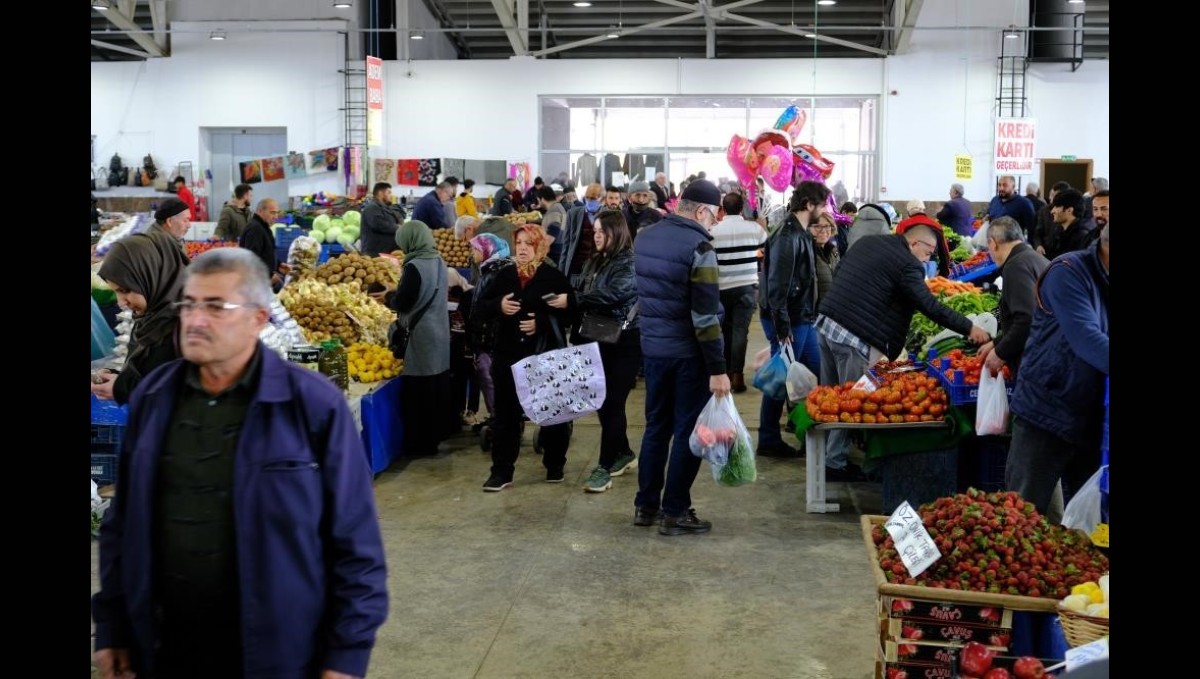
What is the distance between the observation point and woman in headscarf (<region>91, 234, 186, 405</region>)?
405 cm

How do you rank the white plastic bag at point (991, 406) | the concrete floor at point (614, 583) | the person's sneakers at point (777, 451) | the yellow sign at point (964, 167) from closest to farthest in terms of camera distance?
the concrete floor at point (614, 583), the white plastic bag at point (991, 406), the person's sneakers at point (777, 451), the yellow sign at point (964, 167)

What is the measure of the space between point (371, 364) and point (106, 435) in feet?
6.14

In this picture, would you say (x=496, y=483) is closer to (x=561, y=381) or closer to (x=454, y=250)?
(x=561, y=381)

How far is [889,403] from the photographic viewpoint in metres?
5.78

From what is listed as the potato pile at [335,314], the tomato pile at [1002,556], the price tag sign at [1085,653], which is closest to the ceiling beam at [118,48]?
the potato pile at [335,314]

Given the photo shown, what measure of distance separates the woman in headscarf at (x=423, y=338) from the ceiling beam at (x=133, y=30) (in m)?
16.6

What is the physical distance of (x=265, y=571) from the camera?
2.40 meters

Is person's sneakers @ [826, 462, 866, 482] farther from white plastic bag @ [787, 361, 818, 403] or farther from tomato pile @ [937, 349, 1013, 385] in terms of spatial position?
tomato pile @ [937, 349, 1013, 385]

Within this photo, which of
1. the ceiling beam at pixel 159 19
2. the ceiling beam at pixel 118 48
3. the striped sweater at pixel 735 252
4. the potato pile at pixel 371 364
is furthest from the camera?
the ceiling beam at pixel 159 19

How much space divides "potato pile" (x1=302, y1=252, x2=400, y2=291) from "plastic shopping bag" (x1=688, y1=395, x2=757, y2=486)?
4.37 m

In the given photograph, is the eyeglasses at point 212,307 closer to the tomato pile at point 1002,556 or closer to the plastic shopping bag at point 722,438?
the tomato pile at point 1002,556

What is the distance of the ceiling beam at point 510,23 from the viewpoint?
70.7 feet
